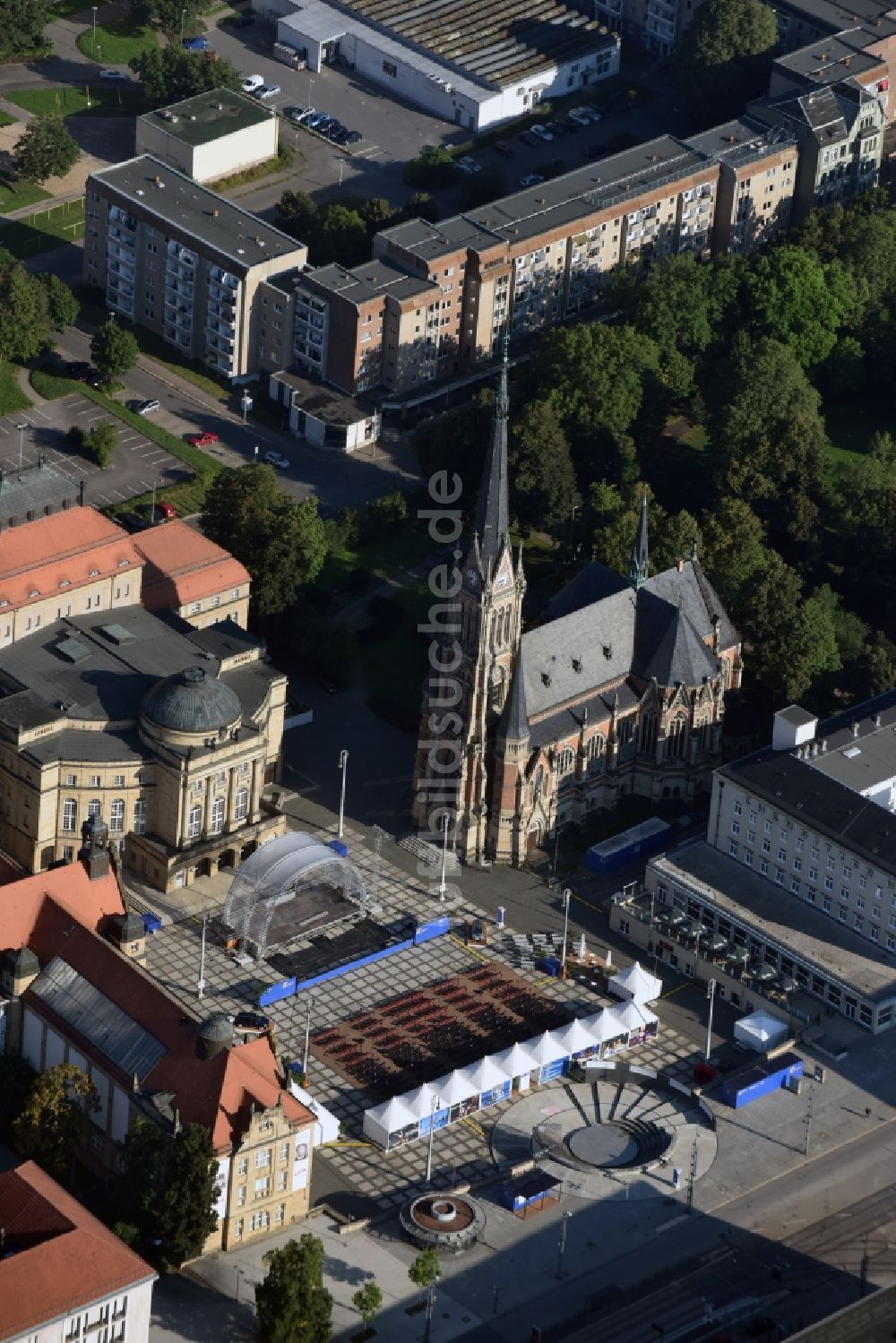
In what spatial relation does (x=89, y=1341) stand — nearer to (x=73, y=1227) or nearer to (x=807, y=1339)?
(x=73, y=1227)

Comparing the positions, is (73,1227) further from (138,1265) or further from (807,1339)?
(807,1339)

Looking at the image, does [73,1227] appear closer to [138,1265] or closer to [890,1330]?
[138,1265]

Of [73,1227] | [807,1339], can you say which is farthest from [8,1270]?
[807,1339]

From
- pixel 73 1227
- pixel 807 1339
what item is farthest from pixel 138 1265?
pixel 807 1339

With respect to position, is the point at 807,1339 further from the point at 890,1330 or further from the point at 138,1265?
the point at 138,1265
